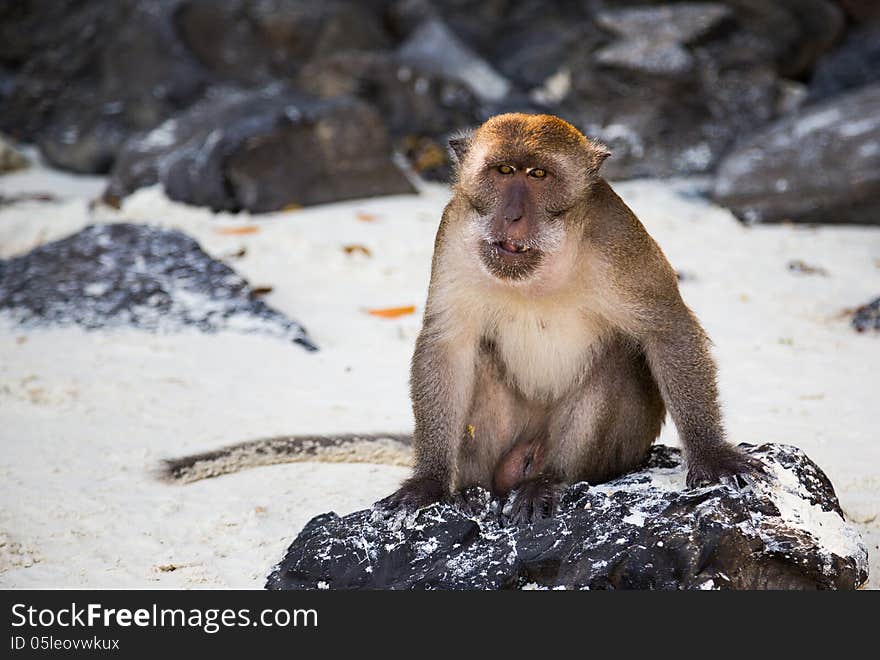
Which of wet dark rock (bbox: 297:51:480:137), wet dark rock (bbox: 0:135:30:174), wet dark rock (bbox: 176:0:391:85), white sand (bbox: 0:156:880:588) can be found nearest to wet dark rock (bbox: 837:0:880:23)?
wet dark rock (bbox: 297:51:480:137)

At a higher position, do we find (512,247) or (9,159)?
(512,247)

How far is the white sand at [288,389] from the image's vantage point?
12.5ft

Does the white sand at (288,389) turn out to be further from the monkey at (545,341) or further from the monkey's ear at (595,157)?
the monkey's ear at (595,157)

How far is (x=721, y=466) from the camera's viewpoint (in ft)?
11.2

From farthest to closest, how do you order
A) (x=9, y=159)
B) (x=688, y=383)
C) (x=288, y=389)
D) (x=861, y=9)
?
(x=861, y=9) → (x=9, y=159) → (x=288, y=389) → (x=688, y=383)

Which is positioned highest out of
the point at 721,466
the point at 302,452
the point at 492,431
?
the point at 721,466

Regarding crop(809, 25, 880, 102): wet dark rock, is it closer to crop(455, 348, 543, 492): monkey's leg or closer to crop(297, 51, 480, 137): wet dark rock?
crop(297, 51, 480, 137): wet dark rock

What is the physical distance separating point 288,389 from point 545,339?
2.03 metres

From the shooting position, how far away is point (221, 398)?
517cm

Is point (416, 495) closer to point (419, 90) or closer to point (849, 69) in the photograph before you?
point (419, 90)

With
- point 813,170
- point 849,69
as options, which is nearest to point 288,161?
point 813,170

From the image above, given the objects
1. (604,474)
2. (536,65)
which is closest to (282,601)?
(604,474)

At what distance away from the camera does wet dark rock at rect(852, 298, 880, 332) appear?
5848 millimetres

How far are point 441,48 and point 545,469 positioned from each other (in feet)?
30.0
